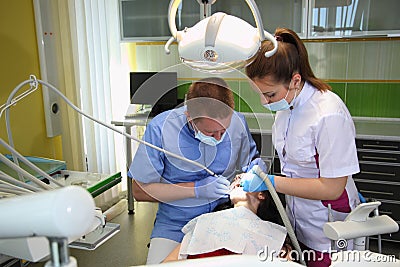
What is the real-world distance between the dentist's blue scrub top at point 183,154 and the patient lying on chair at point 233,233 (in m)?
0.07

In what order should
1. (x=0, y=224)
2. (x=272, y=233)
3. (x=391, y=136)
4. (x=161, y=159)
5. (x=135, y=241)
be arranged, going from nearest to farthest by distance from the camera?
(x=0, y=224), (x=272, y=233), (x=161, y=159), (x=391, y=136), (x=135, y=241)

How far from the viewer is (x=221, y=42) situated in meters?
0.85

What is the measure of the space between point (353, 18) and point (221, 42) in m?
2.42

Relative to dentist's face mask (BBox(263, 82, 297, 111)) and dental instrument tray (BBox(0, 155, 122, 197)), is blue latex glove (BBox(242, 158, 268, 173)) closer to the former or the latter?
dentist's face mask (BBox(263, 82, 297, 111))

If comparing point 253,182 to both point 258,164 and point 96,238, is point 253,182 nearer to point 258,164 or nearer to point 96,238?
point 258,164

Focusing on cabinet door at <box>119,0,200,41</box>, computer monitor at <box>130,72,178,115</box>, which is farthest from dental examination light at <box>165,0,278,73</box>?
cabinet door at <box>119,0,200,41</box>

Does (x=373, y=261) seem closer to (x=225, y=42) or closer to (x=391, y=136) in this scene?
(x=225, y=42)

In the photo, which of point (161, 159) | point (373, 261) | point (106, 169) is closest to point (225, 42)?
point (373, 261)

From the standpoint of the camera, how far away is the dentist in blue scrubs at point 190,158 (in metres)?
1.41

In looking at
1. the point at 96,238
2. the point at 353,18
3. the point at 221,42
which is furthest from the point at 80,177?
the point at 353,18

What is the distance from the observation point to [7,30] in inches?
109

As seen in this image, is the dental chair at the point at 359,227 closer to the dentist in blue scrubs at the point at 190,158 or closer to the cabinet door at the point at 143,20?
the dentist in blue scrubs at the point at 190,158

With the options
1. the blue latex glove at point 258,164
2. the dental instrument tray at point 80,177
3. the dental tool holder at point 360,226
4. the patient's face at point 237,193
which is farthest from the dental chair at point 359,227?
the dental instrument tray at point 80,177

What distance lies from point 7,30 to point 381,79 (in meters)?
2.80
